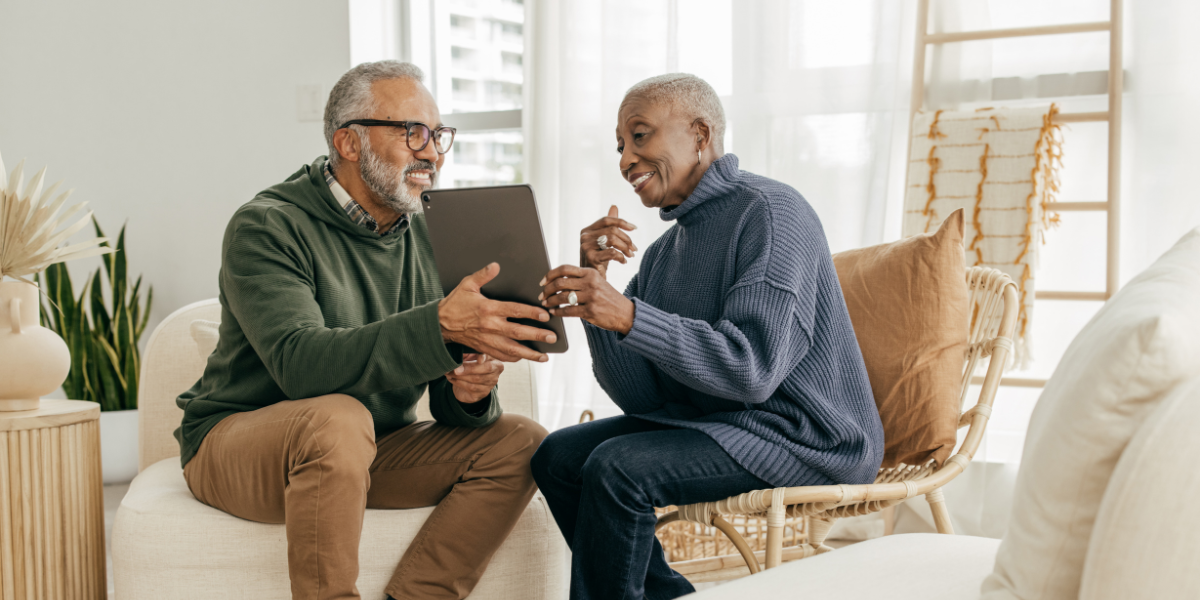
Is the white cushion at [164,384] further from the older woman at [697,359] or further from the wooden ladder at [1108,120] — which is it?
the wooden ladder at [1108,120]

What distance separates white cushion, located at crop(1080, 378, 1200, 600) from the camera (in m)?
0.58

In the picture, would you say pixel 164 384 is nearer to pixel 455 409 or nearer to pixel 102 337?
pixel 455 409

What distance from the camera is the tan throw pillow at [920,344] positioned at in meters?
1.47

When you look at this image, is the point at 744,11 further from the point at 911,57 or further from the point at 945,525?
the point at 945,525

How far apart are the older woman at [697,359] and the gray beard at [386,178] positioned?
370 mm

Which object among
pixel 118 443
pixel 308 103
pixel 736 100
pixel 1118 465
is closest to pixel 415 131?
pixel 736 100

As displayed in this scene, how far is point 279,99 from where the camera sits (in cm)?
285

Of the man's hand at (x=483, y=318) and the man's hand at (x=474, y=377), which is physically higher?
the man's hand at (x=483, y=318)

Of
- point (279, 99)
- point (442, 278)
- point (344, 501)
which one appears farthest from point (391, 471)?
point (279, 99)

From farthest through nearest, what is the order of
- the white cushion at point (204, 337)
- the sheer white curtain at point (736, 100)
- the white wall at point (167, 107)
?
the white wall at point (167, 107)
the sheer white curtain at point (736, 100)
the white cushion at point (204, 337)

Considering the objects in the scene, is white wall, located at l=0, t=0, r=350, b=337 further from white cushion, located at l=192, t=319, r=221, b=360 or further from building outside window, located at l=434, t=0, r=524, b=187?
white cushion, located at l=192, t=319, r=221, b=360

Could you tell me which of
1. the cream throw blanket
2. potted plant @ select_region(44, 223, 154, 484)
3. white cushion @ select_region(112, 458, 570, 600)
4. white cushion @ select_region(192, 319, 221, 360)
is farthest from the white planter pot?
the cream throw blanket

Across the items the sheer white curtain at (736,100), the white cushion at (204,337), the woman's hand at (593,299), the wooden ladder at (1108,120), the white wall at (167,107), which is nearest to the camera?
the woman's hand at (593,299)

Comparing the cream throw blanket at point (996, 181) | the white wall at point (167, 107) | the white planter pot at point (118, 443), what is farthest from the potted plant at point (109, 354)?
the cream throw blanket at point (996, 181)
